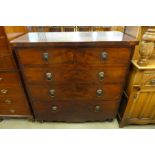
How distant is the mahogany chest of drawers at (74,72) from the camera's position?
114cm

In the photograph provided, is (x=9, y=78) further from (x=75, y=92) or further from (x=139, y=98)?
(x=139, y=98)

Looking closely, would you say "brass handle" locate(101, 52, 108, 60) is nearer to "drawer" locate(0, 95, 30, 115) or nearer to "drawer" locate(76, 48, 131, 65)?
"drawer" locate(76, 48, 131, 65)

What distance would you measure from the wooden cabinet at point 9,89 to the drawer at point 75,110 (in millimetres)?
175

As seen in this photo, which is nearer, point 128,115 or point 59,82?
point 59,82

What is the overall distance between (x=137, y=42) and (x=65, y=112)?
106 centimetres

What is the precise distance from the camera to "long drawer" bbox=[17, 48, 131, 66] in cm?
115

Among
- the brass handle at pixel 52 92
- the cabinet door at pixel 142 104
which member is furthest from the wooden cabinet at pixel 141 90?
the brass handle at pixel 52 92

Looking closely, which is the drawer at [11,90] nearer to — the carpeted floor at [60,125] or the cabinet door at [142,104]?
the carpeted floor at [60,125]

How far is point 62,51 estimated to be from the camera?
1.16m

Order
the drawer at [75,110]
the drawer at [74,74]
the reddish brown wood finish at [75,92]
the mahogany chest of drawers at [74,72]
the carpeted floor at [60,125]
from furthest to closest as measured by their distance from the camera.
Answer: the carpeted floor at [60,125]
the drawer at [75,110]
the reddish brown wood finish at [75,92]
the drawer at [74,74]
the mahogany chest of drawers at [74,72]

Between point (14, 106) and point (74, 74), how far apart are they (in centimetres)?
87

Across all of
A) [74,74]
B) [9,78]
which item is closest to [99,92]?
[74,74]

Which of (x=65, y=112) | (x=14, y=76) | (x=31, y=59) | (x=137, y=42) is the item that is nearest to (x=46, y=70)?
(x=31, y=59)
